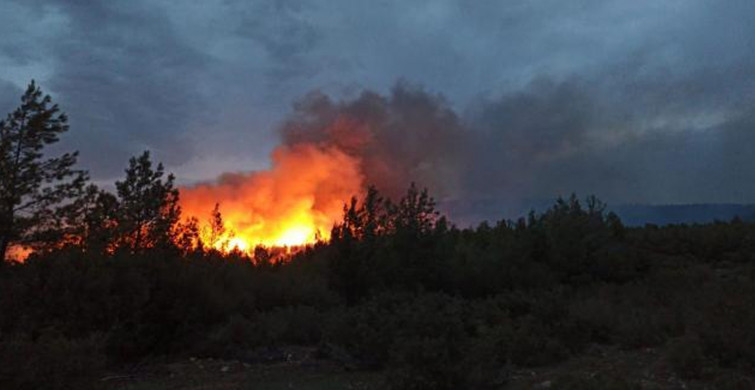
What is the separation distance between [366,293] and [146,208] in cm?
1020

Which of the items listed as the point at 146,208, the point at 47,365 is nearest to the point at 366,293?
the point at 146,208

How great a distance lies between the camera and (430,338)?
1232 centimetres

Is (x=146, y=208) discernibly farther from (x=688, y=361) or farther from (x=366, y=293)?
(x=688, y=361)

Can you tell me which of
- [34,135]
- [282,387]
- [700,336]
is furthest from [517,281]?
[34,135]

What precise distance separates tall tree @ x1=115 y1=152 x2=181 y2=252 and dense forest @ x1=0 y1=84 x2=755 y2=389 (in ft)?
0.20

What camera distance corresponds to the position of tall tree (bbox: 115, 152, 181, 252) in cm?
2663

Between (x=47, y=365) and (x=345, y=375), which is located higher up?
(x=47, y=365)

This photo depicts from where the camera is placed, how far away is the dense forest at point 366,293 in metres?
12.3

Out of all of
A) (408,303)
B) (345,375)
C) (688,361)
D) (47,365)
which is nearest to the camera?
(47,365)

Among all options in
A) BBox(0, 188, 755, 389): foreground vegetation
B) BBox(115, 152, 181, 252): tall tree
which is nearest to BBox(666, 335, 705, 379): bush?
BBox(0, 188, 755, 389): foreground vegetation

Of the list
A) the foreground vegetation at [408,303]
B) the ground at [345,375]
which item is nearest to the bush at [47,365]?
the foreground vegetation at [408,303]

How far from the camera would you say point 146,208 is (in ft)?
91.8

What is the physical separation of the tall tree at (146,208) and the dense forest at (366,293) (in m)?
0.06

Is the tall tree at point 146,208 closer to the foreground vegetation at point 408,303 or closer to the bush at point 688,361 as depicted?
the foreground vegetation at point 408,303
